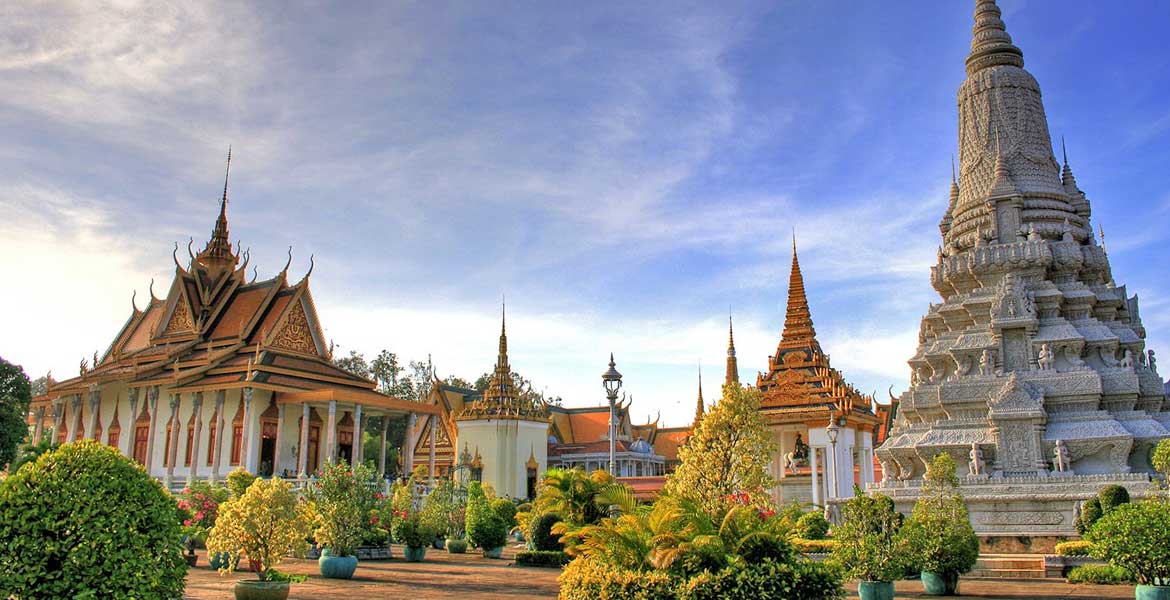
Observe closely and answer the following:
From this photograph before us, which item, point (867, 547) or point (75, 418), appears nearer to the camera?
point (867, 547)

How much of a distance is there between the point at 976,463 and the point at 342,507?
1383 centimetres

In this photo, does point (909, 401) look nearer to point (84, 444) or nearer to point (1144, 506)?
point (1144, 506)

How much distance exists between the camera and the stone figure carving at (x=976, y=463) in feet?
65.6

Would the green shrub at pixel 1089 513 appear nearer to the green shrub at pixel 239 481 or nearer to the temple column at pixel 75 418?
the green shrub at pixel 239 481

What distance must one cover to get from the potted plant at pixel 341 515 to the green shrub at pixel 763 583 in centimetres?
842

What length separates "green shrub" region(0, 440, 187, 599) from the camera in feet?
21.3

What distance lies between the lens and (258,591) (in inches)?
398

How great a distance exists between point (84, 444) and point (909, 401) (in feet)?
65.7

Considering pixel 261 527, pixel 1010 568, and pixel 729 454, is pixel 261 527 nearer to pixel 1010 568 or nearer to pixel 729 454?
pixel 729 454

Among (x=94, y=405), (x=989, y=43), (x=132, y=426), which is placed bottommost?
(x=132, y=426)

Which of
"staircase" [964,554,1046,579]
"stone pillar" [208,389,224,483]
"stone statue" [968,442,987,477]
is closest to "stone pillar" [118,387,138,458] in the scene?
"stone pillar" [208,389,224,483]

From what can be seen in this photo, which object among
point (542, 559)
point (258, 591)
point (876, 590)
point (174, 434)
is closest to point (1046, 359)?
point (542, 559)

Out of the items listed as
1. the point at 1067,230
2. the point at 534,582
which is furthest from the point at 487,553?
the point at 1067,230

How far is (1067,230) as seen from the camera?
23.4 meters
